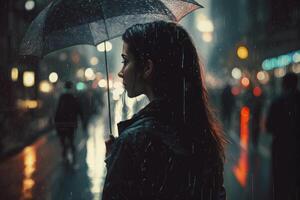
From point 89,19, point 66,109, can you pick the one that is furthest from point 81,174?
point 89,19

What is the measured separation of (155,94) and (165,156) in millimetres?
267

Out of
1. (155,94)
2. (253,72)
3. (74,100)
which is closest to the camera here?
(155,94)

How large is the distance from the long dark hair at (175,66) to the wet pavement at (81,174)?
5.55 metres

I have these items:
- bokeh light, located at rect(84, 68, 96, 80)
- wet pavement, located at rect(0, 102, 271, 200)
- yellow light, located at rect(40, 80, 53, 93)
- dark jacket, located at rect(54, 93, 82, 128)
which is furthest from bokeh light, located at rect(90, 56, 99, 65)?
dark jacket, located at rect(54, 93, 82, 128)

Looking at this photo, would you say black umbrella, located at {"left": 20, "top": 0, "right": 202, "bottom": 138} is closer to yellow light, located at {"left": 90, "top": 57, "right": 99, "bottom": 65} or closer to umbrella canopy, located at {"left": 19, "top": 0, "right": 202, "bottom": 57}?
umbrella canopy, located at {"left": 19, "top": 0, "right": 202, "bottom": 57}

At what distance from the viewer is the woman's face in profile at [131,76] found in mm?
1846

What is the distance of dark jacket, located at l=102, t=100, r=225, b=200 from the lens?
1.61 metres

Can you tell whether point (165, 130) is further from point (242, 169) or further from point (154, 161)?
point (242, 169)

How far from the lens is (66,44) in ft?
10.1

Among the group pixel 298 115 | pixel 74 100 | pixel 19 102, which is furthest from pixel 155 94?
pixel 19 102

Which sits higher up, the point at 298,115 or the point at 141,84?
the point at 141,84

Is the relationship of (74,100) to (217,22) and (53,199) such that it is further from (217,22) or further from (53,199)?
(217,22)

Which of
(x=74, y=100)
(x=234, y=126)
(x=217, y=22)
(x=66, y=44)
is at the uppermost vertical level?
(x=217, y=22)

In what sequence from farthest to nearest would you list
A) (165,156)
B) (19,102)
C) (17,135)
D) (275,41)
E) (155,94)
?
(275,41) < (19,102) < (17,135) < (155,94) < (165,156)
